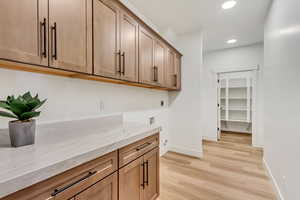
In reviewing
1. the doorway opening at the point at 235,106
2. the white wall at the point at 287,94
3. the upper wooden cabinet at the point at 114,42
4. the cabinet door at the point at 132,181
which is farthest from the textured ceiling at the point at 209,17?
the cabinet door at the point at 132,181

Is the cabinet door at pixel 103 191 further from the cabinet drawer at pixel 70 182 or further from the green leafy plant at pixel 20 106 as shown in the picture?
the green leafy plant at pixel 20 106

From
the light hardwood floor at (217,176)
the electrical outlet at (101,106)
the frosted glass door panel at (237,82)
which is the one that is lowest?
the light hardwood floor at (217,176)

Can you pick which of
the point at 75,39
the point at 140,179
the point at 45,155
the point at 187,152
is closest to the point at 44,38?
the point at 75,39

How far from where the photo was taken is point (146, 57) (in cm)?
201

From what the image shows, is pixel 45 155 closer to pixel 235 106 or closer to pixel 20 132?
pixel 20 132

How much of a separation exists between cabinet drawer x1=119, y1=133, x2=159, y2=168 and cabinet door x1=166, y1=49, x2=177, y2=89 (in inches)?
54.1

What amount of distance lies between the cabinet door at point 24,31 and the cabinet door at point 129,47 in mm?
751

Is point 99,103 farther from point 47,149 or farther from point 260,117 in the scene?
point 260,117

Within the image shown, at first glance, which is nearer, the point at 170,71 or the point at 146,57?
the point at 146,57

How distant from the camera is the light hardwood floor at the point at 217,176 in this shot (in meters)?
1.82

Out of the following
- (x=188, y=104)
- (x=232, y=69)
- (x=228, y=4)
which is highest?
(x=228, y=4)

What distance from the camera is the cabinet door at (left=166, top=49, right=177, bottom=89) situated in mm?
2669

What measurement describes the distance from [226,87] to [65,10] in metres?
4.89

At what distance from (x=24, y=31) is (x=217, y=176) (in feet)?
9.46
